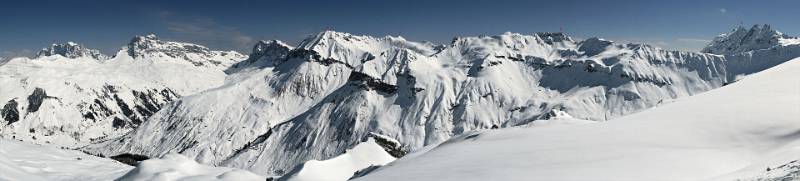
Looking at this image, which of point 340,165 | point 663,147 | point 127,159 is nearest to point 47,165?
point 340,165

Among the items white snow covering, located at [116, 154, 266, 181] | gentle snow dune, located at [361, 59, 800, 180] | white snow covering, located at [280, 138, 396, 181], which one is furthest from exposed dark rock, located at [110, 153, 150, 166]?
gentle snow dune, located at [361, 59, 800, 180]

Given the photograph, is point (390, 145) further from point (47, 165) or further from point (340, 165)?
point (47, 165)

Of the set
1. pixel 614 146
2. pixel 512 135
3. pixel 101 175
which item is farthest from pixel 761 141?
pixel 101 175

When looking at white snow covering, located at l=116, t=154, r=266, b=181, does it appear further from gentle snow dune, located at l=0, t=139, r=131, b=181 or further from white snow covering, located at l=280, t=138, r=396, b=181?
gentle snow dune, located at l=0, t=139, r=131, b=181

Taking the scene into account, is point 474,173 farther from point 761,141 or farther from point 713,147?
point 761,141

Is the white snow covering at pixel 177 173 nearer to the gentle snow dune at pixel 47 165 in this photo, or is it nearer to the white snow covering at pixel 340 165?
the white snow covering at pixel 340 165

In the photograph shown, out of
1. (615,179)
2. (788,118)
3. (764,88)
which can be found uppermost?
(764,88)
